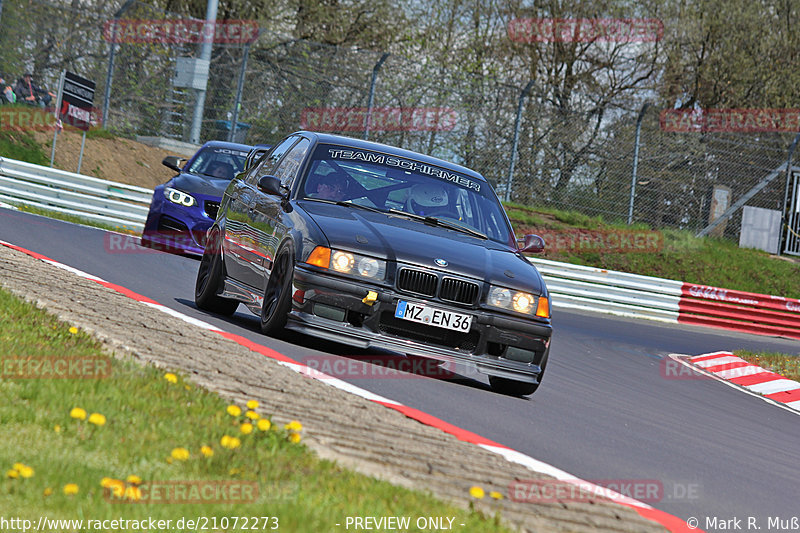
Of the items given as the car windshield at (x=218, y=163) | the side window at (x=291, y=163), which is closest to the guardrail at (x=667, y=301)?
the car windshield at (x=218, y=163)

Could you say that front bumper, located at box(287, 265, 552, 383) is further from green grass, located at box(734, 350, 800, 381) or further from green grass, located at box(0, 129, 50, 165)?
green grass, located at box(0, 129, 50, 165)

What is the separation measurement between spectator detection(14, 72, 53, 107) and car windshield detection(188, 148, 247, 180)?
11.2 metres

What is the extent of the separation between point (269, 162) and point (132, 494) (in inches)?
247

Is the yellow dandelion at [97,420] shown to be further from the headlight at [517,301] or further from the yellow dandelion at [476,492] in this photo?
the headlight at [517,301]

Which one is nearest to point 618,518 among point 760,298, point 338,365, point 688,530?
point 688,530

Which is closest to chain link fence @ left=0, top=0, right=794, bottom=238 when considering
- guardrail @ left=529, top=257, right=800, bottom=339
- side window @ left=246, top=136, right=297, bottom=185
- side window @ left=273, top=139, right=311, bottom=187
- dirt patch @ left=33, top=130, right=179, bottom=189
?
dirt patch @ left=33, top=130, right=179, bottom=189

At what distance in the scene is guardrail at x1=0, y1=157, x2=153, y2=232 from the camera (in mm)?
19969

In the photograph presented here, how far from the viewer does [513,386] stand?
790 centimetres

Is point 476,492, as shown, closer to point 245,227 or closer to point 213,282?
point 245,227

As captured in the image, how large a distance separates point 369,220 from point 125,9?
18.6m

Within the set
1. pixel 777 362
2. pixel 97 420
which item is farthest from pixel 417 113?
pixel 97 420

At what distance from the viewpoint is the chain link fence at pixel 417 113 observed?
24297mm

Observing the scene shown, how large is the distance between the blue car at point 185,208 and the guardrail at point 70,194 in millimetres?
5202

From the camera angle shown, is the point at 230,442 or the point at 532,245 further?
the point at 532,245
